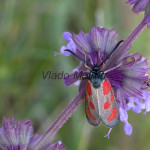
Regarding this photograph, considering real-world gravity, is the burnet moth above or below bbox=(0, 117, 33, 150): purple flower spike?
above

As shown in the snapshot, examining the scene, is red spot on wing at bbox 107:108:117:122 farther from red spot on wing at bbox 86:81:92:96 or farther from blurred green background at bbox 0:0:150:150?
blurred green background at bbox 0:0:150:150

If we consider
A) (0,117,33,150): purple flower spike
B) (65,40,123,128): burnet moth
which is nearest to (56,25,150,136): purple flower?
(65,40,123,128): burnet moth

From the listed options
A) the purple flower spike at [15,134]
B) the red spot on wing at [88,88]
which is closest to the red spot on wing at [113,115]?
the red spot on wing at [88,88]

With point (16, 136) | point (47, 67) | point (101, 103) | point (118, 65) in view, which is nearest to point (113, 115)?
point (101, 103)

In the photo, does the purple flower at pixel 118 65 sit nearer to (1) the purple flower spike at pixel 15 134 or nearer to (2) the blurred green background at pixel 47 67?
(1) the purple flower spike at pixel 15 134

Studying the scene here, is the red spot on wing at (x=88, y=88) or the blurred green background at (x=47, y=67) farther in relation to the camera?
the blurred green background at (x=47, y=67)

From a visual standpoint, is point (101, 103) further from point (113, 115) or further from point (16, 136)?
point (16, 136)
